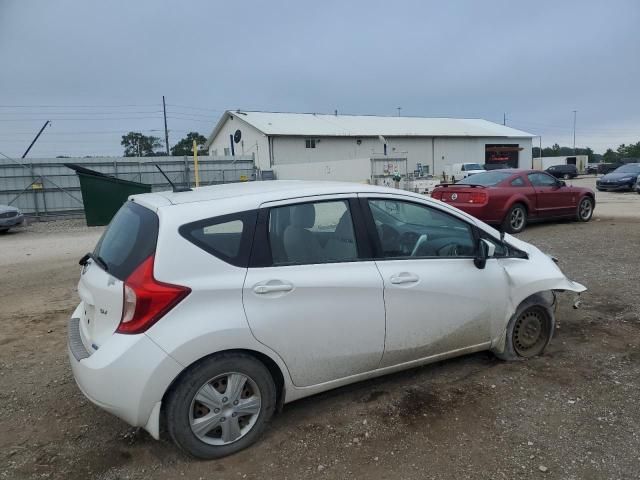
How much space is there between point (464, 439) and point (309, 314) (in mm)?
1242

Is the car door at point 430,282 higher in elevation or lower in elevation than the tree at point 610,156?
lower

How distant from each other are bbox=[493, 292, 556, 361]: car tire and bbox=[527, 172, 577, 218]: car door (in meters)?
8.43

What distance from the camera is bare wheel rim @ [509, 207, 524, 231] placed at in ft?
37.8

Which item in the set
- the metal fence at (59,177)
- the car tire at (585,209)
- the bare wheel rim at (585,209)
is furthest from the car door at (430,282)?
the metal fence at (59,177)

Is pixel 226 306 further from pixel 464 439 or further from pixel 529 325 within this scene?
pixel 529 325

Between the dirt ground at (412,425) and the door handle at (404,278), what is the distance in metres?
0.23

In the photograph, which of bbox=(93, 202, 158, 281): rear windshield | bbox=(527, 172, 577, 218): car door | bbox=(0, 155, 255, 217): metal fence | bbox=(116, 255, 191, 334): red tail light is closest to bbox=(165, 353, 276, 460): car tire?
bbox=(116, 255, 191, 334): red tail light

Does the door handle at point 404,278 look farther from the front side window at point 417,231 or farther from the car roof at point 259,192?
the car roof at point 259,192

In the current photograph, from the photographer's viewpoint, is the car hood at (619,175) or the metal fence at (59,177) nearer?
the metal fence at (59,177)

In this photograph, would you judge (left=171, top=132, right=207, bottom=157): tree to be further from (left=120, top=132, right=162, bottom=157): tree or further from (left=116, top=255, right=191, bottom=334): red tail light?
(left=116, top=255, right=191, bottom=334): red tail light

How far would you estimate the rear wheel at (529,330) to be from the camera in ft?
13.5

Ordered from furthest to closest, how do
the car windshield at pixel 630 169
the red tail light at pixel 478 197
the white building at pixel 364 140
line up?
the white building at pixel 364 140 < the car windshield at pixel 630 169 < the red tail light at pixel 478 197

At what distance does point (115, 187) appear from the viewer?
1652cm

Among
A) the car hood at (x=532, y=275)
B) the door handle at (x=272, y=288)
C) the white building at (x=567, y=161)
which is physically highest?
the white building at (x=567, y=161)
